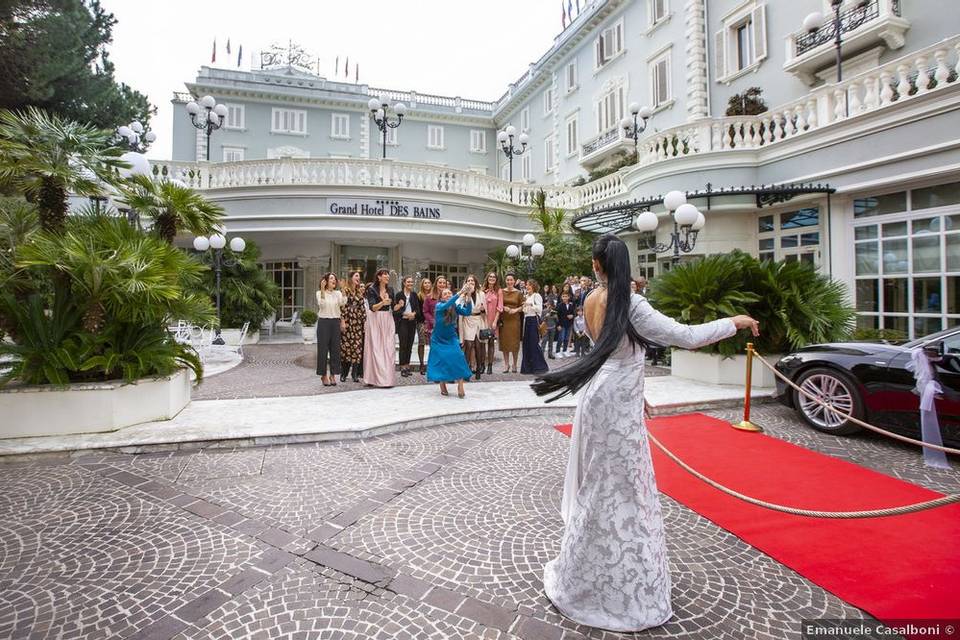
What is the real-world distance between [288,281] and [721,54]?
18056 millimetres

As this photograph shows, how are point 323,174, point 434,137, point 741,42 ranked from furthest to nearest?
point 434,137 < point 741,42 < point 323,174

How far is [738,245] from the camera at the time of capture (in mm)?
12695

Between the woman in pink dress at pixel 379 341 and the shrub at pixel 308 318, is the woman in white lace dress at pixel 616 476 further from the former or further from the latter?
the shrub at pixel 308 318

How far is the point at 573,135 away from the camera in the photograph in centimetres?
2386

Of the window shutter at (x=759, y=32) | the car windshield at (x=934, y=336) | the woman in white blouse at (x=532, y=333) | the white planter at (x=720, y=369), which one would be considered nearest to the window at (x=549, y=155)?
the window shutter at (x=759, y=32)

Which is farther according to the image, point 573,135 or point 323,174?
point 573,135

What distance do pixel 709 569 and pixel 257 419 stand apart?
5.27 metres

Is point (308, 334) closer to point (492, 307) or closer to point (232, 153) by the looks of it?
point (492, 307)

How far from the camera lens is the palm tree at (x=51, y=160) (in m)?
5.13

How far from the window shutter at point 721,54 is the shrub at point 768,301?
11.1 meters

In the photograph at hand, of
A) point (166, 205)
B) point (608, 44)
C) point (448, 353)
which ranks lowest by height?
point (448, 353)

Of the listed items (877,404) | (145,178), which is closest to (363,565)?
(877,404)

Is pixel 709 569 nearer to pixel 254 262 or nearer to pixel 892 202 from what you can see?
pixel 892 202

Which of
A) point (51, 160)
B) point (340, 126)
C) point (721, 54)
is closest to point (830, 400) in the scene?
point (51, 160)
